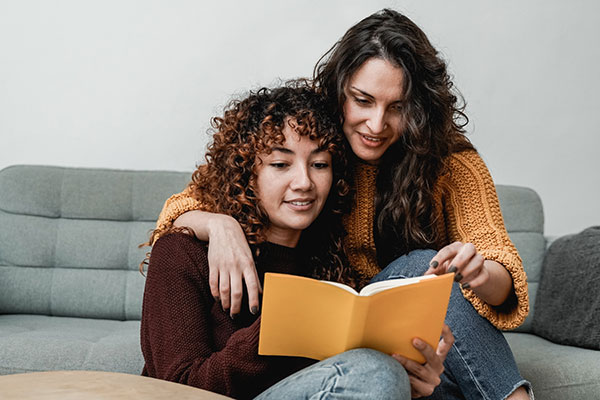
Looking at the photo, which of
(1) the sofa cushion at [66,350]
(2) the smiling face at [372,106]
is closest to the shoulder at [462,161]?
(2) the smiling face at [372,106]

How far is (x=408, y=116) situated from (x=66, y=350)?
1.10 meters

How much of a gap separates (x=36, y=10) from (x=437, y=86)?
1.80m

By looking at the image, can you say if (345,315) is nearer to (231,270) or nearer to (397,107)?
(231,270)

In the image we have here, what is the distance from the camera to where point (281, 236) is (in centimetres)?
144

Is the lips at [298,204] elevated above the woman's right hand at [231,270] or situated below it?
above

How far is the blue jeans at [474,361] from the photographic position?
51.1 inches

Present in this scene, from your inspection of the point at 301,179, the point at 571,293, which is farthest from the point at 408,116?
the point at 571,293

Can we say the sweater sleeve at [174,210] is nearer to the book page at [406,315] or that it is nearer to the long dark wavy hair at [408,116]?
the long dark wavy hair at [408,116]

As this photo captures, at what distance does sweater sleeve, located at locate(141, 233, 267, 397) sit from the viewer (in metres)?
1.11

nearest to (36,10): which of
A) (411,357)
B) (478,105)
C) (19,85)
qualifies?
(19,85)

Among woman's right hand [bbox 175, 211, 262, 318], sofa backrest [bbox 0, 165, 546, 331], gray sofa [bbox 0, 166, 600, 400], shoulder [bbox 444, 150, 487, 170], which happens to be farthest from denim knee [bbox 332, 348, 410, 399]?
sofa backrest [bbox 0, 165, 546, 331]

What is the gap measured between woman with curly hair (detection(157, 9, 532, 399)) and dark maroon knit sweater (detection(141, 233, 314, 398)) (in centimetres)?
5

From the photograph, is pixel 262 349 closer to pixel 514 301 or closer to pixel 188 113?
pixel 514 301

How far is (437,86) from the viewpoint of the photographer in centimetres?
153
